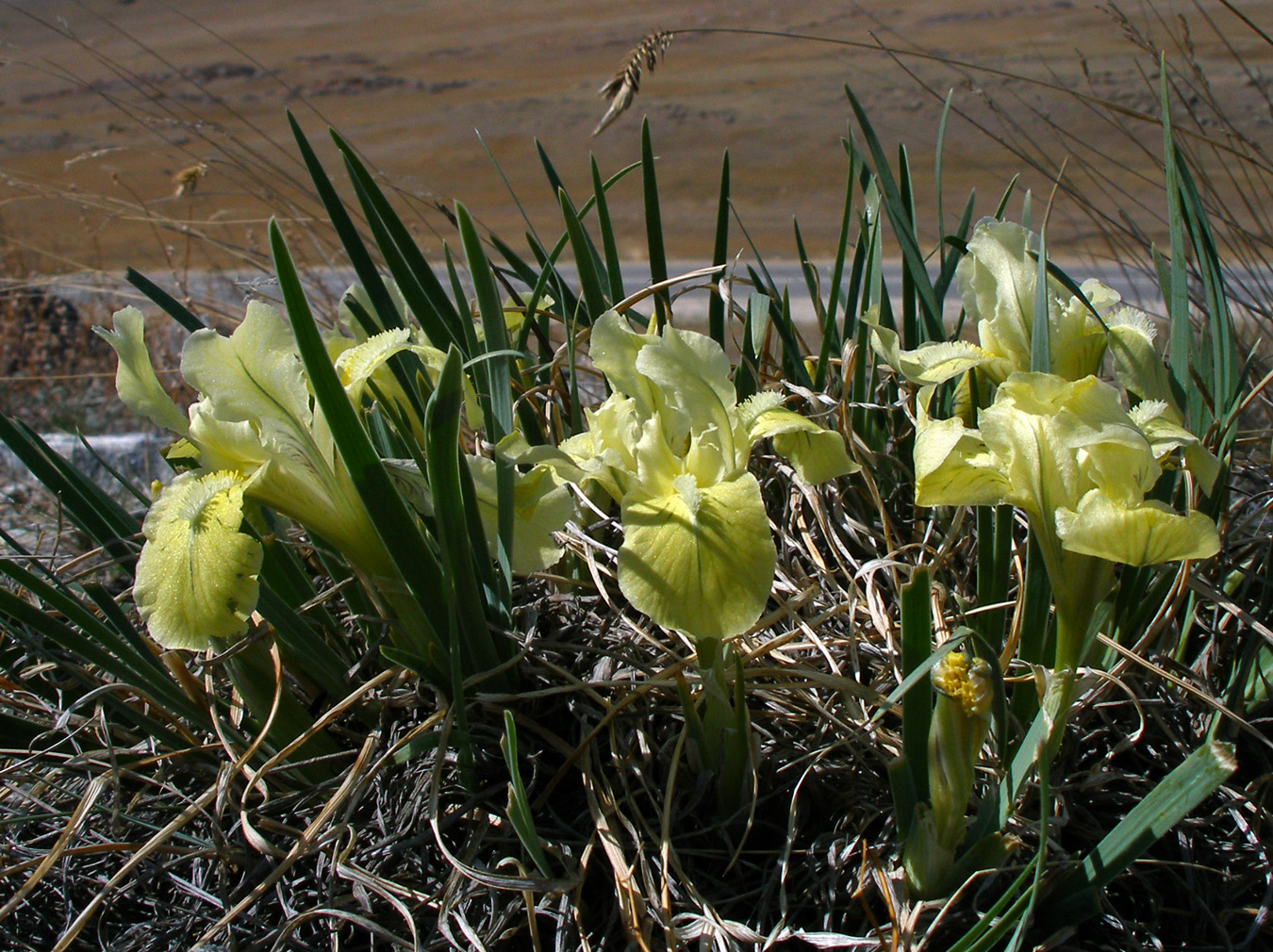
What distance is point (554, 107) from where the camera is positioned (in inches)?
496

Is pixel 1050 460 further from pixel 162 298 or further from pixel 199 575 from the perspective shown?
pixel 162 298

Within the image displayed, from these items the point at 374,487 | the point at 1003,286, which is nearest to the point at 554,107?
the point at 1003,286

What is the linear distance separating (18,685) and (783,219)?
8.14m

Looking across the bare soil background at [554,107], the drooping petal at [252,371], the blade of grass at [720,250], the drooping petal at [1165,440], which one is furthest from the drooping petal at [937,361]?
the bare soil background at [554,107]

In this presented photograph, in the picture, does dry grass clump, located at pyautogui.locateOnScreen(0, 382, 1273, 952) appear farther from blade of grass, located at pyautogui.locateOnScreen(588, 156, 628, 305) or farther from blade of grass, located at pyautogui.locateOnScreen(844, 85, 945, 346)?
blade of grass, located at pyautogui.locateOnScreen(588, 156, 628, 305)

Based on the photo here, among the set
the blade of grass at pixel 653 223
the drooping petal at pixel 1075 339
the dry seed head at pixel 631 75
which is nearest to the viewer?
the drooping petal at pixel 1075 339

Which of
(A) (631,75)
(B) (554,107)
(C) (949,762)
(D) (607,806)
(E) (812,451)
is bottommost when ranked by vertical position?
(B) (554,107)

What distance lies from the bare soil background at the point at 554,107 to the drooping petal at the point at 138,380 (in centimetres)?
92

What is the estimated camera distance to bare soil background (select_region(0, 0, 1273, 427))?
6297 mm

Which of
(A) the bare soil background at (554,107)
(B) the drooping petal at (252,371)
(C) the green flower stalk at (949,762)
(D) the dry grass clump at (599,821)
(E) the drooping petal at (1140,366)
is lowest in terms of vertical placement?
(A) the bare soil background at (554,107)

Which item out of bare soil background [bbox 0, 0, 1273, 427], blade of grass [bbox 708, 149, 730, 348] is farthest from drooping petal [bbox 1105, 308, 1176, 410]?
bare soil background [bbox 0, 0, 1273, 427]

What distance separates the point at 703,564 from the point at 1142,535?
0.91ft

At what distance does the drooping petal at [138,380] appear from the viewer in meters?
0.70

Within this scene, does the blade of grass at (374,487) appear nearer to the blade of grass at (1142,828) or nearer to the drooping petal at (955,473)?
the drooping petal at (955,473)
